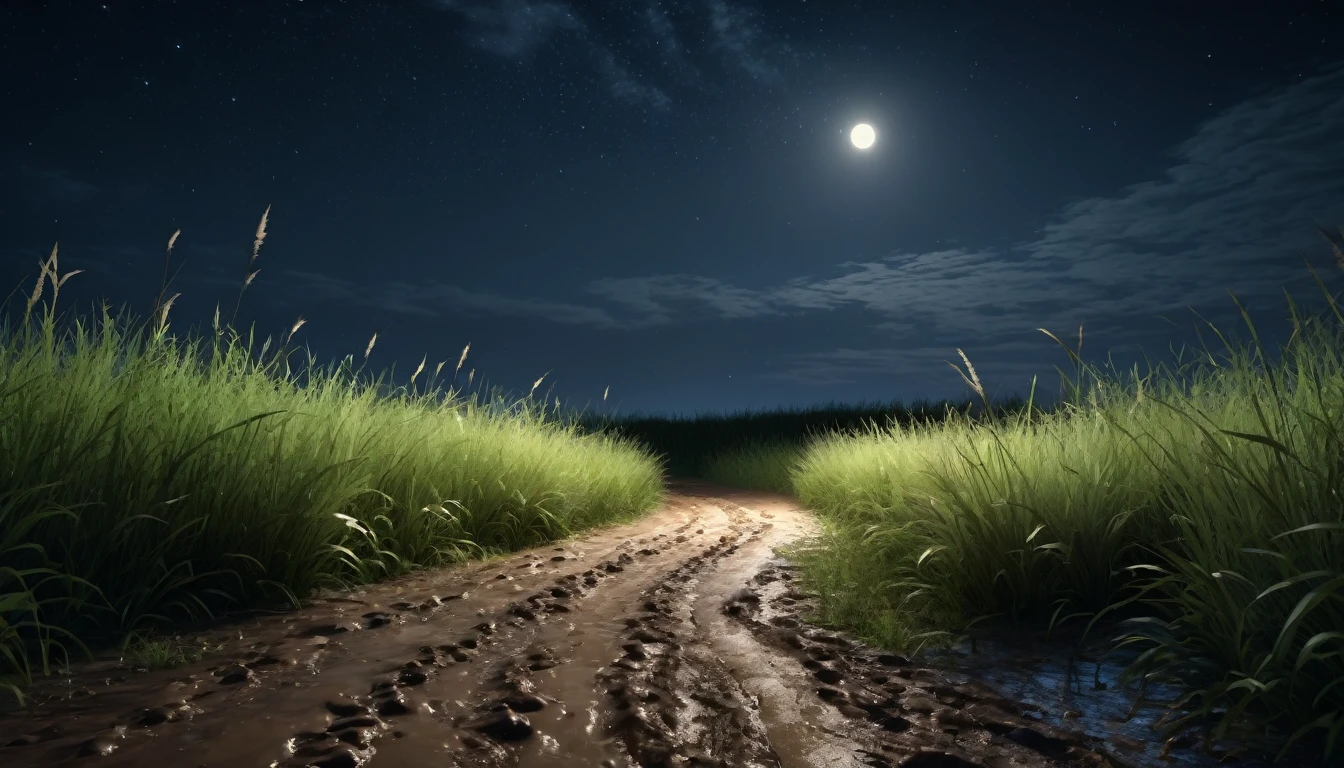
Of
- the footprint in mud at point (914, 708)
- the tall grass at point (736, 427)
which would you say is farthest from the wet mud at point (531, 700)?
the tall grass at point (736, 427)

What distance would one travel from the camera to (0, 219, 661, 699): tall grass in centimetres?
271

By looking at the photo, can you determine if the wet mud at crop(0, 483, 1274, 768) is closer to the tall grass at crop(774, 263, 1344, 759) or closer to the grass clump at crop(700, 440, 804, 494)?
the tall grass at crop(774, 263, 1344, 759)

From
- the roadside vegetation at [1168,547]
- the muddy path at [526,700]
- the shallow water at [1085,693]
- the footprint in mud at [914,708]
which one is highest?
the roadside vegetation at [1168,547]

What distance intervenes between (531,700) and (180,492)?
2130 millimetres

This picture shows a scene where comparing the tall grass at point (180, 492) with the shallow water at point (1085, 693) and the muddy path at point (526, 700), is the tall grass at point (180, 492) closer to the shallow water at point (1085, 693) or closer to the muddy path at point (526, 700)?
the muddy path at point (526, 700)

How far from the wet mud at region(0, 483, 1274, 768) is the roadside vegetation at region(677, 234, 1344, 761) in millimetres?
443

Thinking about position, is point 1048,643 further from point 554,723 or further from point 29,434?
point 29,434

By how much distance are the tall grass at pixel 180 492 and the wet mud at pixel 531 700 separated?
321 mm

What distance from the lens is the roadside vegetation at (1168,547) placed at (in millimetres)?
1983

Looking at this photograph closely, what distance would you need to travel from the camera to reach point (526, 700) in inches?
84.0

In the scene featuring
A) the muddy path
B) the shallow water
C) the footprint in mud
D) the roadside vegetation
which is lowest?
the muddy path

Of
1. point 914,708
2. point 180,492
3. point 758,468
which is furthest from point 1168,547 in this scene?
point 758,468

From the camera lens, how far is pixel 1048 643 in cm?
286

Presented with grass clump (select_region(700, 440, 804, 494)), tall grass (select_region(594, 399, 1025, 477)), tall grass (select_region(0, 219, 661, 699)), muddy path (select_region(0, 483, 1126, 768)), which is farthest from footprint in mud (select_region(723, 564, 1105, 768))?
tall grass (select_region(594, 399, 1025, 477))
